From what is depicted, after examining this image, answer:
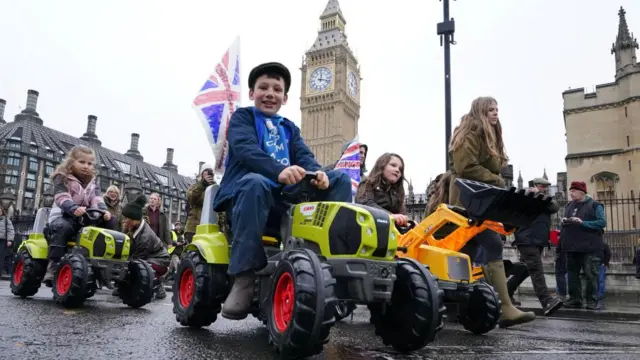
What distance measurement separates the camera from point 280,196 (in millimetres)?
2742

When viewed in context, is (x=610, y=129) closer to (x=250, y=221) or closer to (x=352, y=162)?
(x=352, y=162)

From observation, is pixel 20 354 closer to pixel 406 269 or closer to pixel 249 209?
pixel 249 209

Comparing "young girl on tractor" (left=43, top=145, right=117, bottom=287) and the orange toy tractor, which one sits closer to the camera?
the orange toy tractor

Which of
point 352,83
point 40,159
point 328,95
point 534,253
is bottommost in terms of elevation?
point 534,253

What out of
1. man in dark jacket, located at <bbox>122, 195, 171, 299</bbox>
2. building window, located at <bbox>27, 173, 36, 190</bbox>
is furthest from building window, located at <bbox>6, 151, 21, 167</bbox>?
man in dark jacket, located at <bbox>122, 195, 171, 299</bbox>

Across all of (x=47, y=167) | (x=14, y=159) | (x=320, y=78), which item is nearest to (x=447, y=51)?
(x=14, y=159)

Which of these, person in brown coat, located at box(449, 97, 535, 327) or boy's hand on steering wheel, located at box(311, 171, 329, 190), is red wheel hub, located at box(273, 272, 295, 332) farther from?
person in brown coat, located at box(449, 97, 535, 327)

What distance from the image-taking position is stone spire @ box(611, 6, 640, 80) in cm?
3150

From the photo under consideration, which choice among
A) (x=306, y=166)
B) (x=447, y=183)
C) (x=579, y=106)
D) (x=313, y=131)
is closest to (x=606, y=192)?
(x=579, y=106)

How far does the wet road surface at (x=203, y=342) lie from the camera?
2.16 metres

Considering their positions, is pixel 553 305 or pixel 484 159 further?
pixel 553 305

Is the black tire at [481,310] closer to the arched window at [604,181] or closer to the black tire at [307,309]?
the black tire at [307,309]

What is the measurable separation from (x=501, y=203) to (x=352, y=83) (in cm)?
9098

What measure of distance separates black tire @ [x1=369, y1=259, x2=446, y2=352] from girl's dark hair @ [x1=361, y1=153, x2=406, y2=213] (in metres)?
2.00
